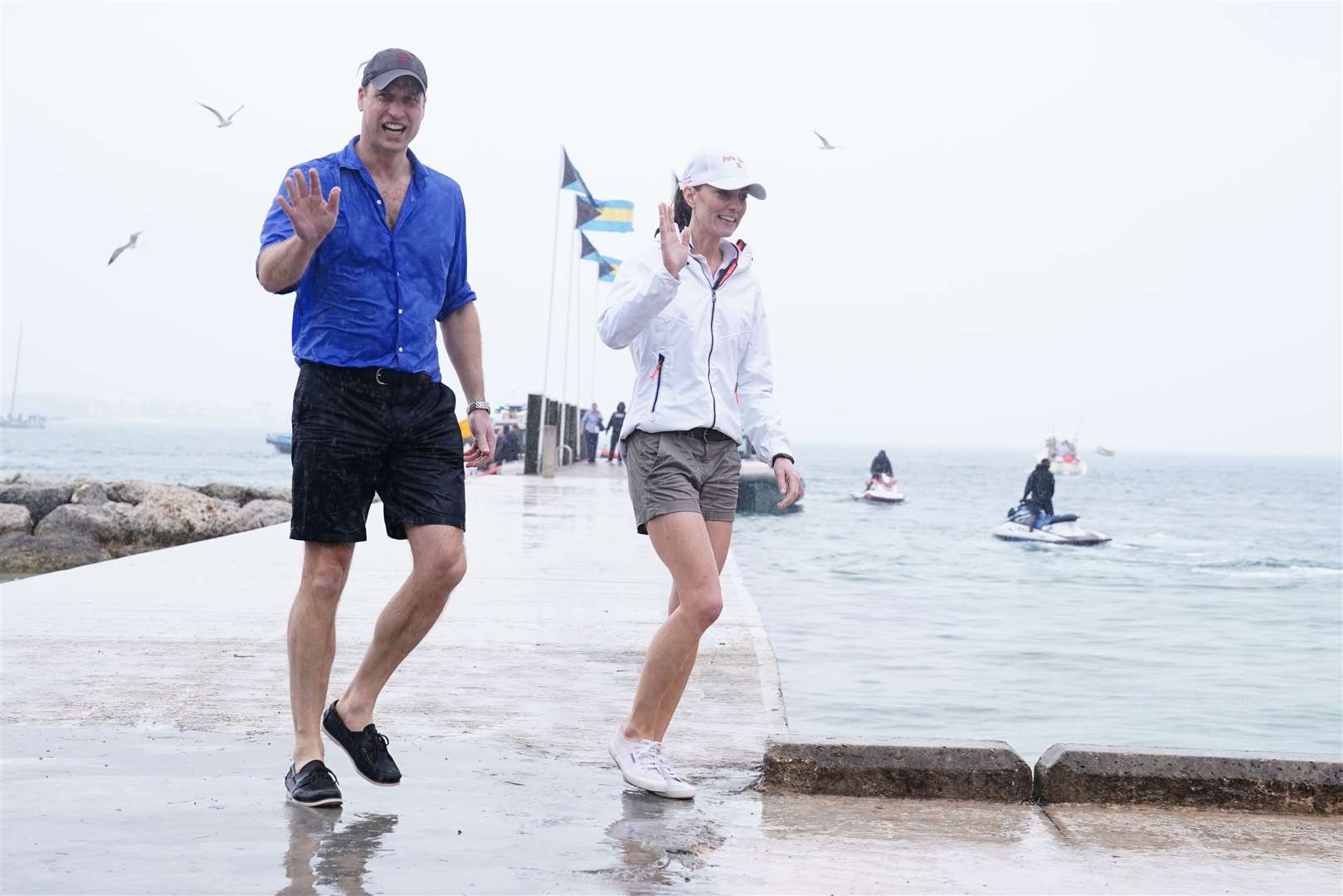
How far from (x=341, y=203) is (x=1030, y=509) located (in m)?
33.3

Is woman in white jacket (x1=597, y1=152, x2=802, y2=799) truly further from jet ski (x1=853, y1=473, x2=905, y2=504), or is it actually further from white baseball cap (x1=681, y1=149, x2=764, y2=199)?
jet ski (x1=853, y1=473, x2=905, y2=504)

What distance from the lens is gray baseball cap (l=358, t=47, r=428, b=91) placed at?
409 centimetres

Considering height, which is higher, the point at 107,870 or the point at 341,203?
the point at 341,203

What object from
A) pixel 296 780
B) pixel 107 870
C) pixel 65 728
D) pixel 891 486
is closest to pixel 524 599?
pixel 65 728

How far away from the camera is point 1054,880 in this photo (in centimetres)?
354

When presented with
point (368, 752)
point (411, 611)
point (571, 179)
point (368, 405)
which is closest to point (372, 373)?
point (368, 405)

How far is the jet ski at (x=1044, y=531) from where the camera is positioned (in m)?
34.8

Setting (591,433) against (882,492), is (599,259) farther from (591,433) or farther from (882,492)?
(882,492)

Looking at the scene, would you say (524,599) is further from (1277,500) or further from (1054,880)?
(1277,500)

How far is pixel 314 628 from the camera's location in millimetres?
4180

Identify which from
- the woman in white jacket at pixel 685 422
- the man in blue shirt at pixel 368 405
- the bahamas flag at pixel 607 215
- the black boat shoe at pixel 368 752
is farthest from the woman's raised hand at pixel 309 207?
the bahamas flag at pixel 607 215

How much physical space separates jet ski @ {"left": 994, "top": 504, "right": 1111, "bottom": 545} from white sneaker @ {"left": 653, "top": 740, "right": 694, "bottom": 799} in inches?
1187

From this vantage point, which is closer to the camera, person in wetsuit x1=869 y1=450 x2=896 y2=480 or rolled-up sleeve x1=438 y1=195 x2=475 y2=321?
rolled-up sleeve x1=438 y1=195 x2=475 y2=321

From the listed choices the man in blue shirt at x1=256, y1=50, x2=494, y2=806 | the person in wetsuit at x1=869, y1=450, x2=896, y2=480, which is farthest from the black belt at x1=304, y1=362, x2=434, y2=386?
the person in wetsuit at x1=869, y1=450, x2=896, y2=480
